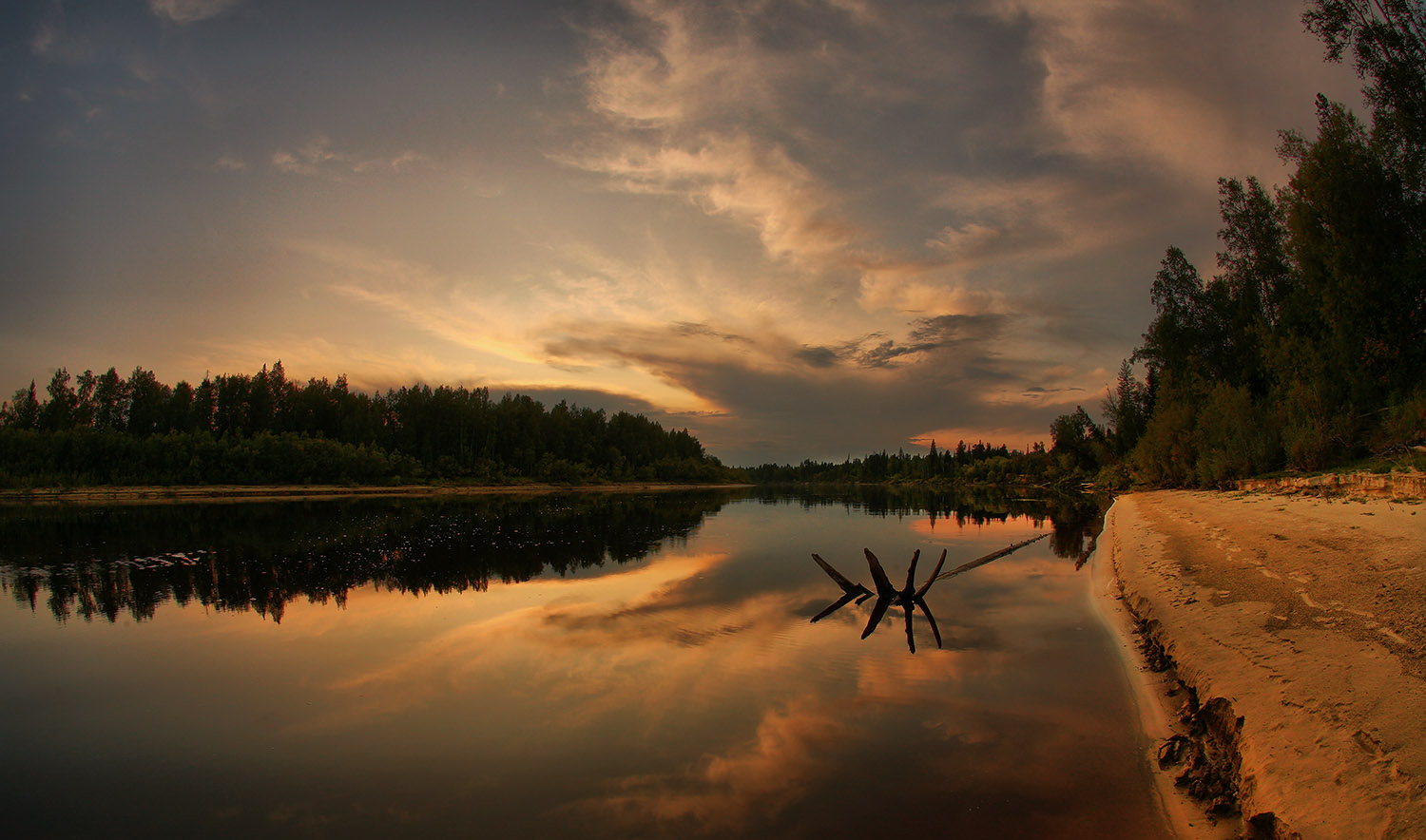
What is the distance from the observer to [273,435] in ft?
253

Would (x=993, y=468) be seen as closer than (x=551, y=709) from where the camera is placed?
No

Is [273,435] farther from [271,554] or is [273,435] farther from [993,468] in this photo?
[993,468]

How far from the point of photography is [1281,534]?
13367mm

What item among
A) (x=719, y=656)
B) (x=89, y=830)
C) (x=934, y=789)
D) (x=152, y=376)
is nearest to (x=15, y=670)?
(x=89, y=830)

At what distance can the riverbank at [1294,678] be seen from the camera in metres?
4.50

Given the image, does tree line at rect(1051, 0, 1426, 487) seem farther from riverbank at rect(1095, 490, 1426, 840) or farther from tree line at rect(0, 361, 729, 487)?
tree line at rect(0, 361, 729, 487)

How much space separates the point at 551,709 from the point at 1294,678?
841cm

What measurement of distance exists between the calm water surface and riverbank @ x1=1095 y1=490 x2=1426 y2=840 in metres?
0.62

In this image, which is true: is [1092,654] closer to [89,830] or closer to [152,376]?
[89,830]

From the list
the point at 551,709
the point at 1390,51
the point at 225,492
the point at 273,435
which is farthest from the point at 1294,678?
the point at 273,435

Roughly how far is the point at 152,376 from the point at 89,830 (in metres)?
102

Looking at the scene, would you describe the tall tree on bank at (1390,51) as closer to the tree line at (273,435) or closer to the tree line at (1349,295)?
the tree line at (1349,295)

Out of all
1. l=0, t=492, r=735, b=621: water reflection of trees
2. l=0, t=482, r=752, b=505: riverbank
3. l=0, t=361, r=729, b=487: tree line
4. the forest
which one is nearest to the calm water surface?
l=0, t=492, r=735, b=621: water reflection of trees

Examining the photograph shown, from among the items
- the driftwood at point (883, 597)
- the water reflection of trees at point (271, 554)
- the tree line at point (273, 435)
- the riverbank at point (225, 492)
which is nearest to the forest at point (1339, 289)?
the driftwood at point (883, 597)
